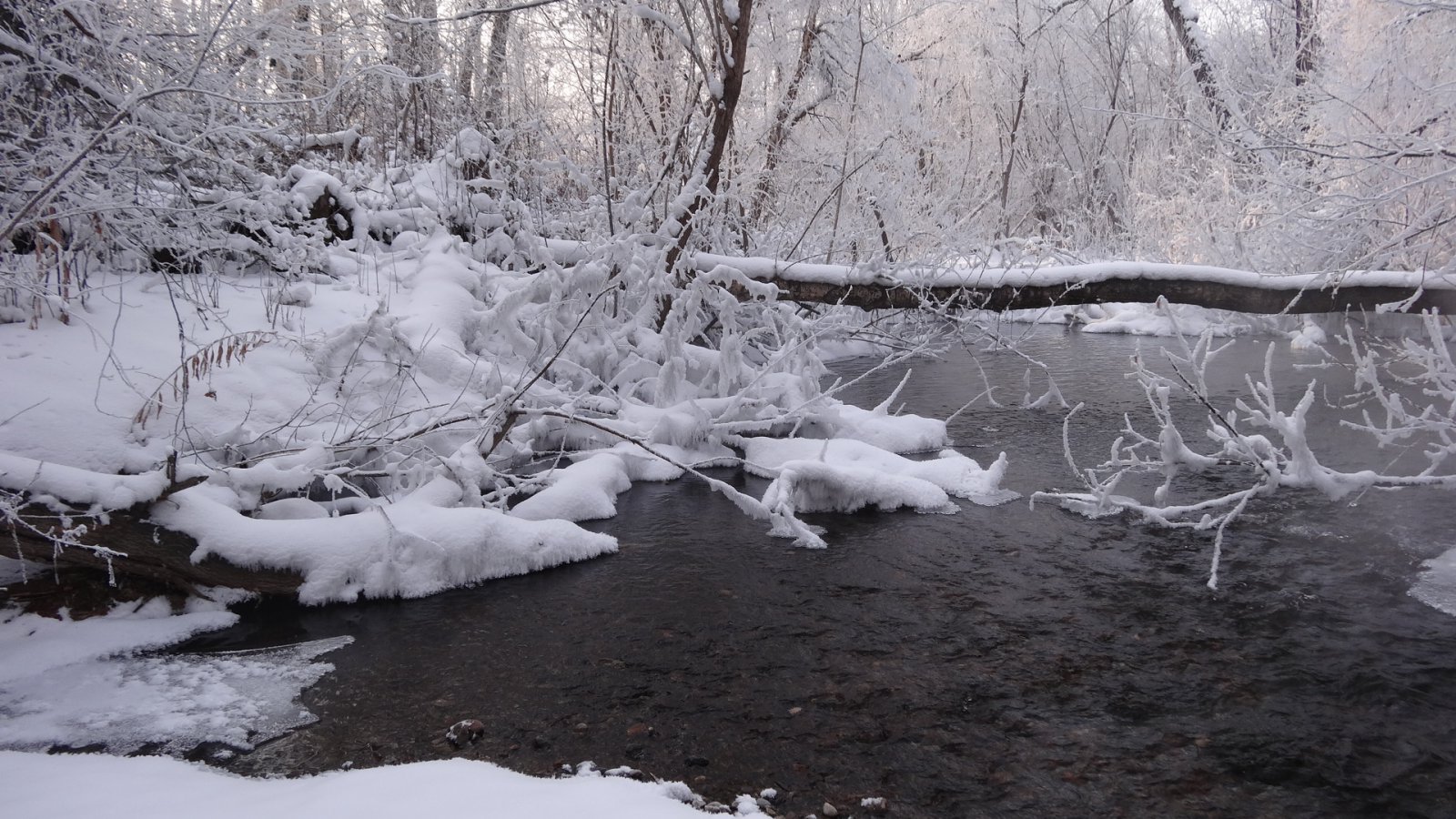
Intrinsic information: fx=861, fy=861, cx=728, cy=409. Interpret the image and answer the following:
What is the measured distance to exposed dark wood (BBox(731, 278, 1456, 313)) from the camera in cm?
812

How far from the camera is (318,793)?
99.0 inches

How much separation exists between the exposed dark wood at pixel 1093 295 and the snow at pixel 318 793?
19.5ft

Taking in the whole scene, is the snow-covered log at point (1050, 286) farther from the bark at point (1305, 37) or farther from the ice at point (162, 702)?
the ice at point (162, 702)

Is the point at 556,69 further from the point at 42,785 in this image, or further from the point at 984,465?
the point at 42,785

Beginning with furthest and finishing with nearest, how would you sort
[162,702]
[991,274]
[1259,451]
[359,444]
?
1. [991,274]
2. [1259,451]
3. [359,444]
4. [162,702]

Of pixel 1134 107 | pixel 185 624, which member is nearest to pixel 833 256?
pixel 185 624

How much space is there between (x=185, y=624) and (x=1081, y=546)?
14.6 feet

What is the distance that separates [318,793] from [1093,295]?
25.9 ft

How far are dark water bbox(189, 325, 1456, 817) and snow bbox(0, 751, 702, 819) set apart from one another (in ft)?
0.70

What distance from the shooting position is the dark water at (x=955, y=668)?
2.83 meters

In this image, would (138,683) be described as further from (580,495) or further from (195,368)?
(580,495)

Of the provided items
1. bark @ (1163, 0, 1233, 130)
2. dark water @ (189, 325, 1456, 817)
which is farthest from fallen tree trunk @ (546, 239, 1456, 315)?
bark @ (1163, 0, 1233, 130)

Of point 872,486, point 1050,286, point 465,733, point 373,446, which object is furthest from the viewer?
point 1050,286

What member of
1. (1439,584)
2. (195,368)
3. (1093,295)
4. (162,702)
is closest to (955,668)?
(1439,584)
